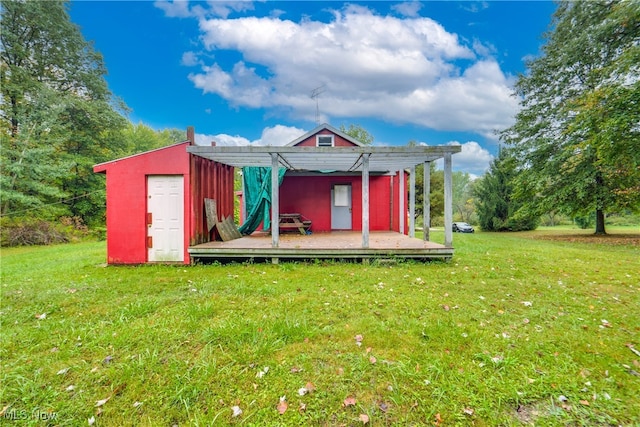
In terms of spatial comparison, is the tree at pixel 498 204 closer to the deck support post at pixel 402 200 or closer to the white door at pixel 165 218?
the deck support post at pixel 402 200

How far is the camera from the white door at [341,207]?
11195 millimetres

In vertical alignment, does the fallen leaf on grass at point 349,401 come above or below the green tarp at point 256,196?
below

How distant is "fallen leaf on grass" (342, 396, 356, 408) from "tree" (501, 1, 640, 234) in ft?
40.5

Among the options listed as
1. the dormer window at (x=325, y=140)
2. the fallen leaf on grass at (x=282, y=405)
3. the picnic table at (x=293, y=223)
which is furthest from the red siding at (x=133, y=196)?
the dormer window at (x=325, y=140)

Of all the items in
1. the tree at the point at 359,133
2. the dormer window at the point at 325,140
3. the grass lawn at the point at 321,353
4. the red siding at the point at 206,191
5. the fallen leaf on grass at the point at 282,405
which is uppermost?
the tree at the point at 359,133

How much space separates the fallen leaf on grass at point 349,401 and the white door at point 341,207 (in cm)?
936

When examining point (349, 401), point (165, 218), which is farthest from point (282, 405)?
point (165, 218)

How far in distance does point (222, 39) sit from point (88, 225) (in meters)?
13.5

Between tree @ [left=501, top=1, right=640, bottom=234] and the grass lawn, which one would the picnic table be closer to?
the grass lawn

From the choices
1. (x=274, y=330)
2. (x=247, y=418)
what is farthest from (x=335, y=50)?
(x=247, y=418)

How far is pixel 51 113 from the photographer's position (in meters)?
12.9

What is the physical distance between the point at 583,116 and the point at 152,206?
15060mm

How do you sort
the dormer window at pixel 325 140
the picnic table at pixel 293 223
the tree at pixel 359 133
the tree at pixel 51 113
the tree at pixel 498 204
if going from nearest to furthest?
the picnic table at pixel 293 223 < the tree at pixel 51 113 < the dormer window at pixel 325 140 < the tree at pixel 498 204 < the tree at pixel 359 133

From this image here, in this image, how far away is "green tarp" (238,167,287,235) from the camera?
9.71 meters
